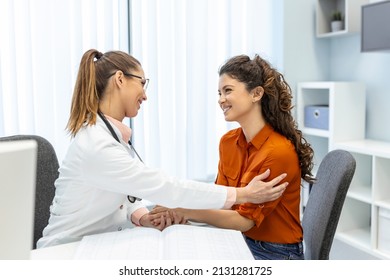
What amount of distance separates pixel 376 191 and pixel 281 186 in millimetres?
1562

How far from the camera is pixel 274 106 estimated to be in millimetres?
1460

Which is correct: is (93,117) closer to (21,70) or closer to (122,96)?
(122,96)

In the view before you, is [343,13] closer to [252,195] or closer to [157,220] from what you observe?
[252,195]

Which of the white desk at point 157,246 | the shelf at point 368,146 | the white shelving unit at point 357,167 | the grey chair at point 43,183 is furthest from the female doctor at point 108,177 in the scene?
the white shelving unit at point 357,167

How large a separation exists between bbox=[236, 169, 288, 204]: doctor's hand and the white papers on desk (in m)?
0.18

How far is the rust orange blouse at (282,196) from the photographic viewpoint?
133 cm

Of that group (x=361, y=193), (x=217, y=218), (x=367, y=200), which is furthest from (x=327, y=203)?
(x=361, y=193)

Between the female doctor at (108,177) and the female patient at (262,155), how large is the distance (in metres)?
0.07

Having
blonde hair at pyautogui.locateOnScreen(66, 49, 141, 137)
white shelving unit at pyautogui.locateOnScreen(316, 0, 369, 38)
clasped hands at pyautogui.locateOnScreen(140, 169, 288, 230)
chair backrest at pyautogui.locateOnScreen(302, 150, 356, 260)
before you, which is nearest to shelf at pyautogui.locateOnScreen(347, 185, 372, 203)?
white shelving unit at pyautogui.locateOnScreen(316, 0, 369, 38)

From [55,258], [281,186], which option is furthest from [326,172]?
[55,258]

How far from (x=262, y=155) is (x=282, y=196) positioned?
15 centimetres

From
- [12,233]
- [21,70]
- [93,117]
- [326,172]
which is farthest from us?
[21,70]

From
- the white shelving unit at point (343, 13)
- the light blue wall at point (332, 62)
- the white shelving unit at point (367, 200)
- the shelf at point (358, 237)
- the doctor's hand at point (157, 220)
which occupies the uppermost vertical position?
the white shelving unit at point (343, 13)

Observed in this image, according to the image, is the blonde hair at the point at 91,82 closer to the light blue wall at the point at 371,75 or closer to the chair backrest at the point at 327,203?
the chair backrest at the point at 327,203
